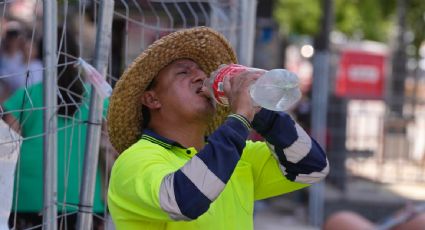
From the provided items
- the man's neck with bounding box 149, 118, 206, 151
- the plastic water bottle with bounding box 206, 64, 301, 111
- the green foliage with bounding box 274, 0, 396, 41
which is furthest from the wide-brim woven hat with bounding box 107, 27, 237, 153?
the green foliage with bounding box 274, 0, 396, 41

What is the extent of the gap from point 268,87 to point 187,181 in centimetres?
37

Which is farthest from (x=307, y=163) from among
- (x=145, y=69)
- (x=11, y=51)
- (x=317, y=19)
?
(x=317, y=19)

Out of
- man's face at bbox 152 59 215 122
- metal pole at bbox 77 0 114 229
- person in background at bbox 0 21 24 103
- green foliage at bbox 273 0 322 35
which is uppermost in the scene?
man's face at bbox 152 59 215 122

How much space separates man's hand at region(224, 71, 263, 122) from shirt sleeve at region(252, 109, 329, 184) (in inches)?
7.8

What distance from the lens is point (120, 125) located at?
3068 mm

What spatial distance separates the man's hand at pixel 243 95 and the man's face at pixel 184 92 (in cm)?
22

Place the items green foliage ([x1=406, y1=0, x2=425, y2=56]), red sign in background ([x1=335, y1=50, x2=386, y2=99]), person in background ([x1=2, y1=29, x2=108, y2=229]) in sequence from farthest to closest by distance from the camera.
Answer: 1. green foliage ([x1=406, y1=0, x2=425, y2=56])
2. red sign in background ([x1=335, y1=50, x2=386, y2=99])
3. person in background ([x1=2, y1=29, x2=108, y2=229])

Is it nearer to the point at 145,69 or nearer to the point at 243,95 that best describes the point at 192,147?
the point at 145,69

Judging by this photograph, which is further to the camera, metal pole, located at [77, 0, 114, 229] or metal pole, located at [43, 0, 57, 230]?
metal pole, located at [77, 0, 114, 229]

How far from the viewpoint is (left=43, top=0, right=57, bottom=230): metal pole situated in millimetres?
3445

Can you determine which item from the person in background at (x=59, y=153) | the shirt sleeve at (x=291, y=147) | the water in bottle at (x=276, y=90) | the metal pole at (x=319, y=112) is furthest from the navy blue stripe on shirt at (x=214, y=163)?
the metal pole at (x=319, y=112)

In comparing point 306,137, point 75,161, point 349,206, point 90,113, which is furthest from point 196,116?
point 349,206

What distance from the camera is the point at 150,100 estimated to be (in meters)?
3.04

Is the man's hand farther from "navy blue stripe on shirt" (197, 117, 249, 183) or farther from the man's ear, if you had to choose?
the man's ear
